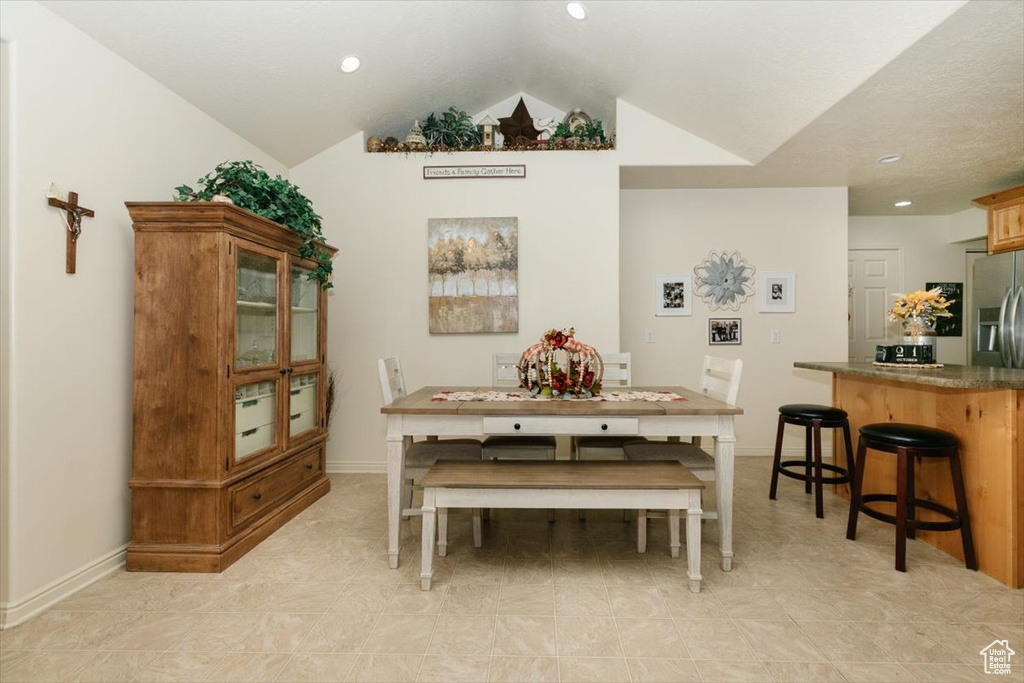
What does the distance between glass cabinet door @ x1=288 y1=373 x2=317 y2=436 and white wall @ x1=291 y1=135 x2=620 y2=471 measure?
0.62 metres

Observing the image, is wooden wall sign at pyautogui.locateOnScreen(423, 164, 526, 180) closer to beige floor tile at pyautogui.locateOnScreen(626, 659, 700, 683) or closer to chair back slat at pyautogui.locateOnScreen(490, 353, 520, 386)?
chair back slat at pyautogui.locateOnScreen(490, 353, 520, 386)

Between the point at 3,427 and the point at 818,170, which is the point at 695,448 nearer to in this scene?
the point at 818,170

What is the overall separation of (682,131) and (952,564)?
3.25 meters

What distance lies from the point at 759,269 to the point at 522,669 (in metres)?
4.01

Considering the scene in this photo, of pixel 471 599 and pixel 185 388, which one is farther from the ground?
pixel 185 388

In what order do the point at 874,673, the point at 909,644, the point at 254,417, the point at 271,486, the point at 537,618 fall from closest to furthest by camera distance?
the point at 874,673
the point at 909,644
the point at 537,618
the point at 254,417
the point at 271,486

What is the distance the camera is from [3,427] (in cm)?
184

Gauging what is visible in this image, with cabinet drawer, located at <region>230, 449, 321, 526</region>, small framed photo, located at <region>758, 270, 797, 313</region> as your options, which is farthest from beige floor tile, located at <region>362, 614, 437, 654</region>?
small framed photo, located at <region>758, 270, 797, 313</region>

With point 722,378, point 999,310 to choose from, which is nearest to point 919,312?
point 722,378

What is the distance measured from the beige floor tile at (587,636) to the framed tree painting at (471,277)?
7.75 ft

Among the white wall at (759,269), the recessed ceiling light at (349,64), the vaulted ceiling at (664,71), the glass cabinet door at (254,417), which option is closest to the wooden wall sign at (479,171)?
the vaulted ceiling at (664,71)

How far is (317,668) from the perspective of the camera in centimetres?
158

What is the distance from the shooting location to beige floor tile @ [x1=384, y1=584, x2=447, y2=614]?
1.93m

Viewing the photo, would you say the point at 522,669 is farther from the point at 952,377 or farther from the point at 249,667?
the point at 952,377
